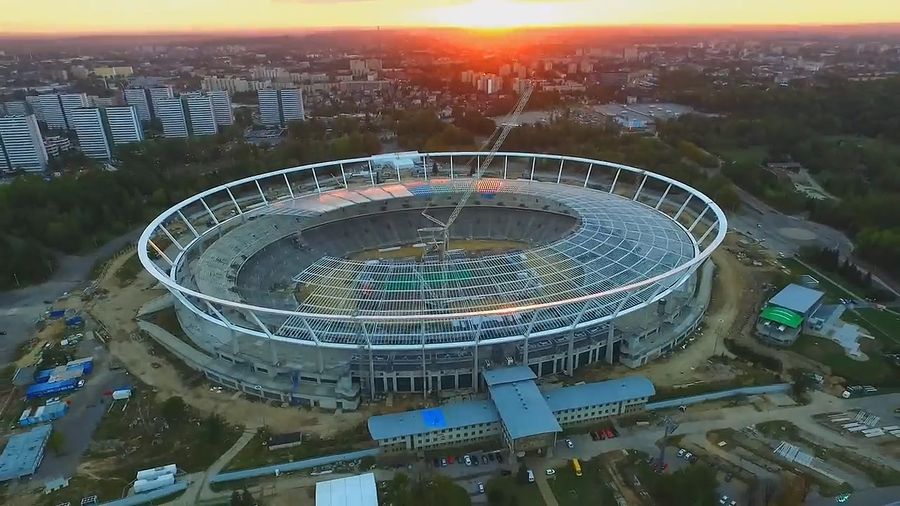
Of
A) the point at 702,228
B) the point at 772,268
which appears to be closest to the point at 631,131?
the point at 702,228

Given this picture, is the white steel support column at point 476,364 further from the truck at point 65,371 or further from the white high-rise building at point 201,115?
the white high-rise building at point 201,115

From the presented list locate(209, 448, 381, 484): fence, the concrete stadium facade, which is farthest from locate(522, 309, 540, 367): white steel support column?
locate(209, 448, 381, 484): fence

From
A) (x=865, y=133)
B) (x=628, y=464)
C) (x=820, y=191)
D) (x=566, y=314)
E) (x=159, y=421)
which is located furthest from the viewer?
(x=865, y=133)

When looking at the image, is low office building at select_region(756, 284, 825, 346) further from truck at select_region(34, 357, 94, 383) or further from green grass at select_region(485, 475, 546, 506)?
truck at select_region(34, 357, 94, 383)

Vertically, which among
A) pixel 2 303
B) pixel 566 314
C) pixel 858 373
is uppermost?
pixel 566 314

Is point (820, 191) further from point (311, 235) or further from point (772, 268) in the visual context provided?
point (311, 235)

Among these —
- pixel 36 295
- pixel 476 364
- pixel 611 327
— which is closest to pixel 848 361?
pixel 611 327

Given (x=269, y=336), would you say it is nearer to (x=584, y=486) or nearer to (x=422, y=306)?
(x=422, y=306)

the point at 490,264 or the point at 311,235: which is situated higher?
the point at 490,264
